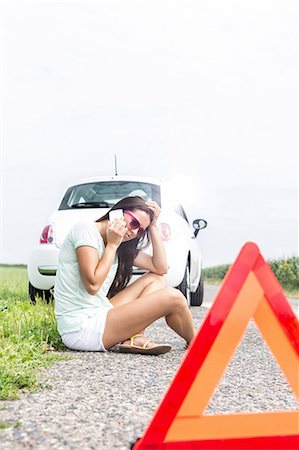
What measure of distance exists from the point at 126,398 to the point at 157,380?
0.62 meters

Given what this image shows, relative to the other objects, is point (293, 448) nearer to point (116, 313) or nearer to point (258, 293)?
point (258, 293)

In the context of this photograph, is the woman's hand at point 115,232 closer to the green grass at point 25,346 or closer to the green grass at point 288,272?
the green grass at point 25,346

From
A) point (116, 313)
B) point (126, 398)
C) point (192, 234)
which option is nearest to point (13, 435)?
point (126, 398)

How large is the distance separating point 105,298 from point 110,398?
189 centimetres

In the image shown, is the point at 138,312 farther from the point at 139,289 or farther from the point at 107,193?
the point at 107,193

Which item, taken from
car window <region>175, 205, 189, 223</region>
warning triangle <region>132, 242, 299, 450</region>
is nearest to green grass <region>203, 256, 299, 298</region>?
car window <region>175, 205, 189, 223</region>

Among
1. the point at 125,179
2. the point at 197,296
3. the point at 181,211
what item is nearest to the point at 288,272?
the point at 197,296

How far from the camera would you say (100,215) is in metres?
8.41

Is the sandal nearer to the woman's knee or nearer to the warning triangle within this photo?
the woman's knee

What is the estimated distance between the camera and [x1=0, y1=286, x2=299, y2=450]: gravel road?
126 inches

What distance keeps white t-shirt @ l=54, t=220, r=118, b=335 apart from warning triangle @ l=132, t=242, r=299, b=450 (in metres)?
2.80

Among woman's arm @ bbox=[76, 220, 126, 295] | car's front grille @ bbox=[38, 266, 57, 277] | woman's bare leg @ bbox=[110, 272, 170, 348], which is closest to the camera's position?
woman's arm @ bbox=[76, 220, 126, 295]

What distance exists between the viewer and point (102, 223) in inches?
225

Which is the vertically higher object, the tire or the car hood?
the car hood
